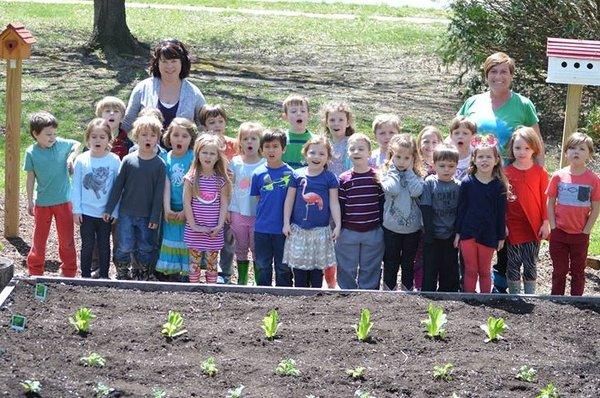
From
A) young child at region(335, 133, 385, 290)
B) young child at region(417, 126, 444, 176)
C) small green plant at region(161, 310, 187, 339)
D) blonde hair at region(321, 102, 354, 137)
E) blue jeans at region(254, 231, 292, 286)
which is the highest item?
blonde hair at region(321, 102, 354, 137)

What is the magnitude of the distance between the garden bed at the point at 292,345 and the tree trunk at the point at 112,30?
9.76 meters

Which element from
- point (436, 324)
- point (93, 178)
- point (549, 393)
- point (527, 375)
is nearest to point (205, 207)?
point (93, 178)

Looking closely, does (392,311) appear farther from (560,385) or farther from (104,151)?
(104,151)

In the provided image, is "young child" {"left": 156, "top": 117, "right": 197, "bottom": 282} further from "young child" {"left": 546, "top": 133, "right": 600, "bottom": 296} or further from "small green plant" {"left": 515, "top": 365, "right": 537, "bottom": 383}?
"small green plant" {"left": 515, "top": 365, "right": 537, "bottom": 383}

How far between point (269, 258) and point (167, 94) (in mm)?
1611

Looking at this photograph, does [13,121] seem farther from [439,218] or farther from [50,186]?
[439,218]

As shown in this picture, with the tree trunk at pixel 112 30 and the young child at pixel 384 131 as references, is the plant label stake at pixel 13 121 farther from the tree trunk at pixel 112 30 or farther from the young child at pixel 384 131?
the tree trunk at pixel 112 30

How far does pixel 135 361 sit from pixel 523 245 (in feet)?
10.8

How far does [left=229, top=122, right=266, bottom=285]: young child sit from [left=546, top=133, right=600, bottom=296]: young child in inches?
87.6

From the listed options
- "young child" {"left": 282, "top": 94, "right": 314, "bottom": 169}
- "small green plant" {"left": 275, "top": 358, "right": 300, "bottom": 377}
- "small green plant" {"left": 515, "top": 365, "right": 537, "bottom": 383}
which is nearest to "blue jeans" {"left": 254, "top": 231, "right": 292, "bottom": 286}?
"young child" {"left": 282, "top": 94, "right": 314, "bottom": 169}

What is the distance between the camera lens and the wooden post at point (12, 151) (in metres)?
10.6

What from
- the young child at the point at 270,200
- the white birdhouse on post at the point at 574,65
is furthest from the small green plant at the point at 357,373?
the white birdhouse on post at the point at 574,65

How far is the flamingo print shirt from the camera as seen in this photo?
8648 mm

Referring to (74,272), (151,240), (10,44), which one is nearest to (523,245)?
(151,240)
